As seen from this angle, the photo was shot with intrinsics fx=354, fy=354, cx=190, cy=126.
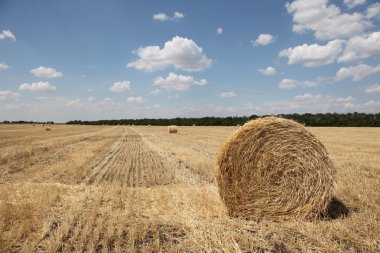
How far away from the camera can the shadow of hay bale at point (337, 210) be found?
22.0 ft

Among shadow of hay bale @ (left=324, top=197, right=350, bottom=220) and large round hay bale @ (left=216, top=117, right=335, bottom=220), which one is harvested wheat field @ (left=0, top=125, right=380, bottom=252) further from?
large round hay bale @ (left=216, top=117, right=335, bottom=220)

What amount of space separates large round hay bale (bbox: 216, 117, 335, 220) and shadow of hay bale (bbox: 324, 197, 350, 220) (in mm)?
213

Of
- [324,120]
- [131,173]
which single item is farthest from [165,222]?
[324,120]

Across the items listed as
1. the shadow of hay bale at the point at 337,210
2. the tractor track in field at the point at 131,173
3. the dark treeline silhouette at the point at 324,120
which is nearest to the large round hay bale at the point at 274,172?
the shadow of hay bale at the point at 337,210

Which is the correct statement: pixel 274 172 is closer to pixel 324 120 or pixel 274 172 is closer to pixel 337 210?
pixel 337 210

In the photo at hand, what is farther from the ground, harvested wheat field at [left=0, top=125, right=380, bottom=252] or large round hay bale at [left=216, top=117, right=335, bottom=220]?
large round hay bale at [left=216, top=117, right=335, bottom=220]

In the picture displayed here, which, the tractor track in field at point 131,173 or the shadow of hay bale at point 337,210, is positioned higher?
the shadow of hay bale at point 337,210

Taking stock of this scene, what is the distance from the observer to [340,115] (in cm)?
6806

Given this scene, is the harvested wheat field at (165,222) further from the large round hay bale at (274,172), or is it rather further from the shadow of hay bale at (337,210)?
the large round hay bale at (274,172)

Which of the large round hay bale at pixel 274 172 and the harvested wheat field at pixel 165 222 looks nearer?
the harvested wheat field at pixel 165 222

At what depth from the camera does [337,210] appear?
705 cm

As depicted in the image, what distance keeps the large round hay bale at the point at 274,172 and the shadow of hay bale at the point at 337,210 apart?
0.70 feet

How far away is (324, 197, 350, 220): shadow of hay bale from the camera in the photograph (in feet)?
22.0

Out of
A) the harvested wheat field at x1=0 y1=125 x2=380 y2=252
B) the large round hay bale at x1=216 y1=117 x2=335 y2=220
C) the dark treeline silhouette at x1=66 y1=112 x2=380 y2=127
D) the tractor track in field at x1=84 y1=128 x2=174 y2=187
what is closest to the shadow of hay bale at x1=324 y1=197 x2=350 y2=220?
the harvested wheat field at x1=0 y1=125 x2=380 y2=252
